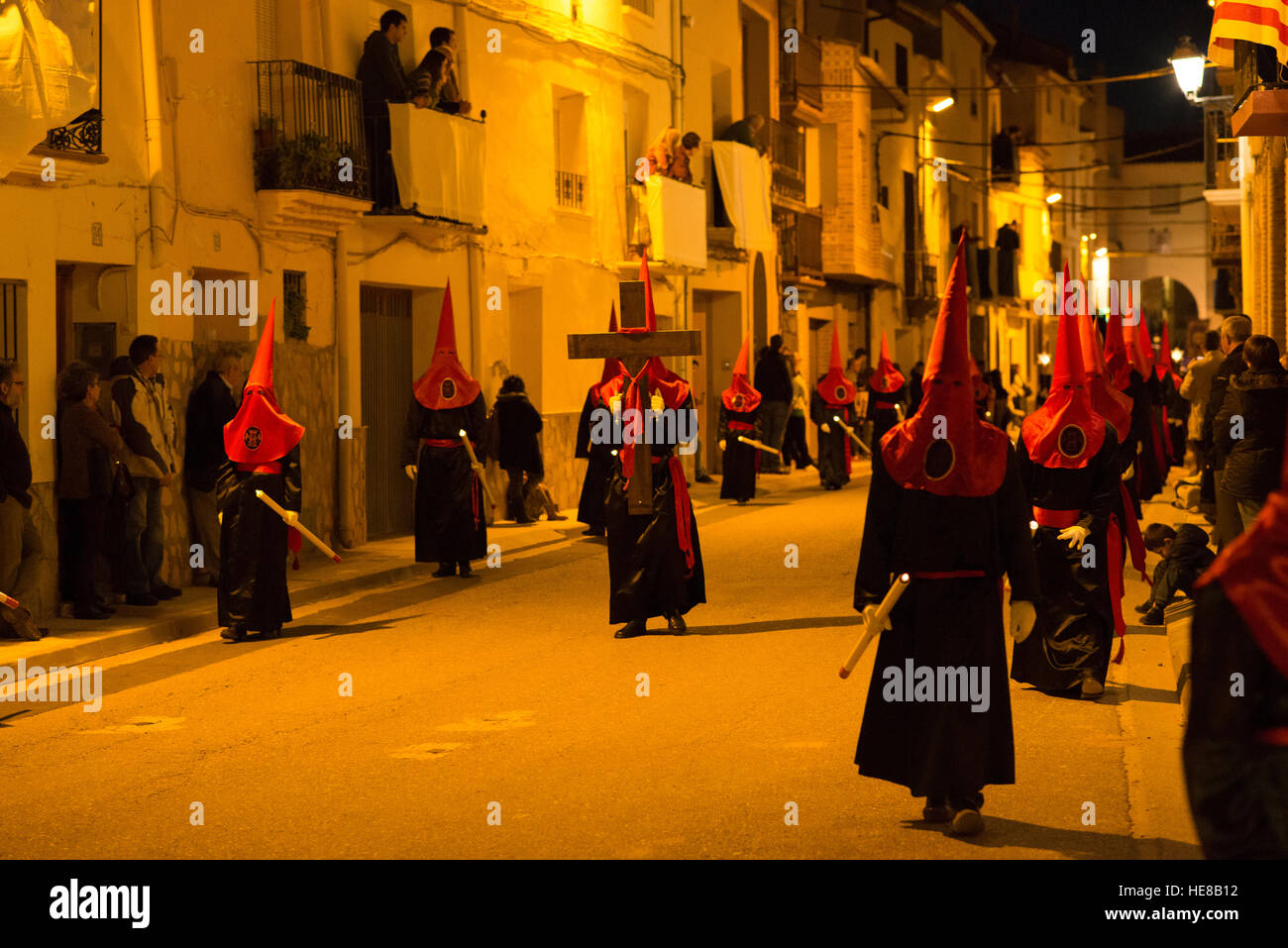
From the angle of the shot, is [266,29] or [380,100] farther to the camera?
[380,100]

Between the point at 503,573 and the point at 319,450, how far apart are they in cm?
264

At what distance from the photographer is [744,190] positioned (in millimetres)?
29234

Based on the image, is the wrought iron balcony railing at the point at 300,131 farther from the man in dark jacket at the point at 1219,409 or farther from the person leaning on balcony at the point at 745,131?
the person leaning on balcony at the point at 745,131

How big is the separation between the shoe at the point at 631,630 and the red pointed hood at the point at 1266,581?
8.71m

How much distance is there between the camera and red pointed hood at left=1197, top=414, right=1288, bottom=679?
10.2 ft

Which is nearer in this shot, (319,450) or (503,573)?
(503,573)

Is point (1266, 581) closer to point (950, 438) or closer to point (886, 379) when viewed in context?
point (950, 438)

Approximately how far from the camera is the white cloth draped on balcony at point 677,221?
2522cm

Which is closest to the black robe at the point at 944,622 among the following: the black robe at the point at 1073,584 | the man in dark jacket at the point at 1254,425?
the black robe at the point at 1073,584

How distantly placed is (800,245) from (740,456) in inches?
478

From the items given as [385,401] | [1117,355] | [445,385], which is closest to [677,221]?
[385,401]

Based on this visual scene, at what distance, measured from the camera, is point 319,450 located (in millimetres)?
17031
